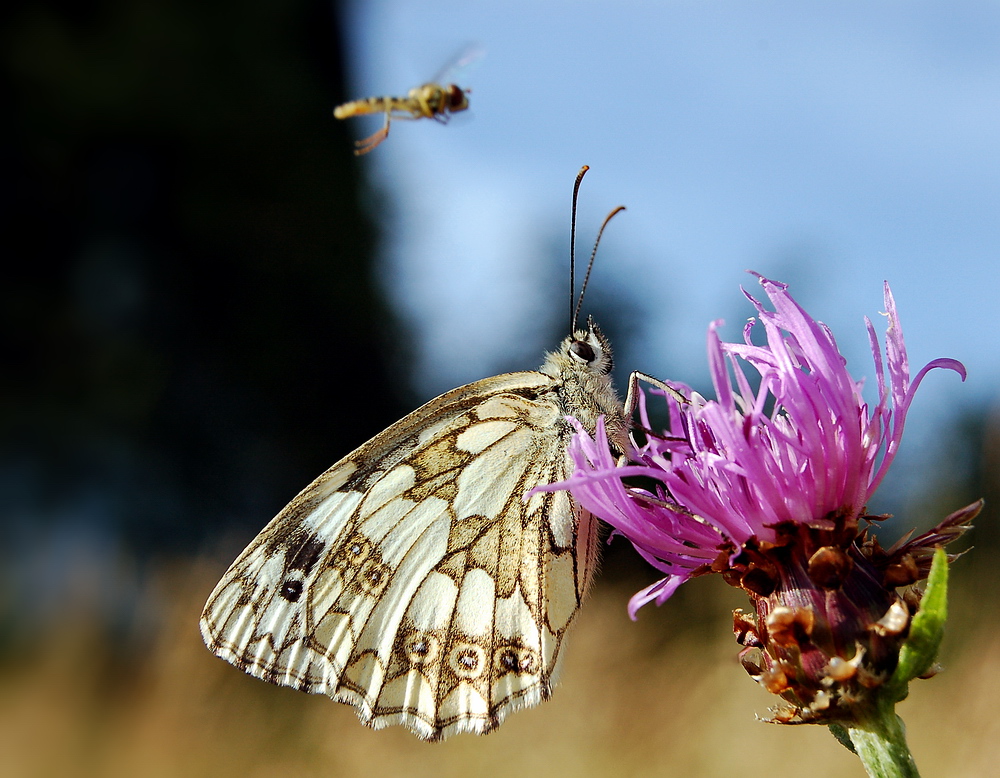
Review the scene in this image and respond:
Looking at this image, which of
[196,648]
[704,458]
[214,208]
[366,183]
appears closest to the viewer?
[704,458]

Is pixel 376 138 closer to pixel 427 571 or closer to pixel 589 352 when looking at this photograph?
pixel 589 352

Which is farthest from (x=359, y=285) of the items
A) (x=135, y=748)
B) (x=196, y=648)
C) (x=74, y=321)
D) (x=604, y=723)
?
(x=604, y=723)

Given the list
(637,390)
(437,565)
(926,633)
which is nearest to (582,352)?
(637,390)

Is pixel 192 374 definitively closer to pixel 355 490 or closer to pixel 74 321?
pixel 74 321

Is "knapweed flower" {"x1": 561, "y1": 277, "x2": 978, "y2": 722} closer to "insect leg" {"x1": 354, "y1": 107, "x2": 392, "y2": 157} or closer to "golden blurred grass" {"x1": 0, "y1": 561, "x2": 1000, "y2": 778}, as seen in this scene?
"insect leg" {"x1": 354, "y1": 107, "x2": 392, "y2": 157}

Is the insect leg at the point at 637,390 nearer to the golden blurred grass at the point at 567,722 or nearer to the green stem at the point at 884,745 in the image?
the green stem at the point at 884,745
